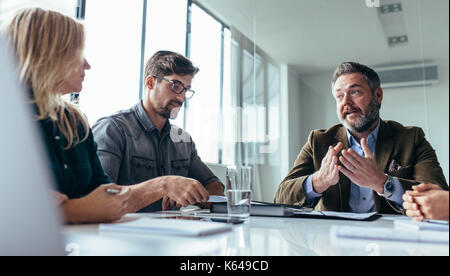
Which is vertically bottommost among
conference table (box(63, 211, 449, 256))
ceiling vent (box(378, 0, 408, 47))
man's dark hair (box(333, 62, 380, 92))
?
conference table (box(63, 211, 449, 256))

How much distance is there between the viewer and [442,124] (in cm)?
356

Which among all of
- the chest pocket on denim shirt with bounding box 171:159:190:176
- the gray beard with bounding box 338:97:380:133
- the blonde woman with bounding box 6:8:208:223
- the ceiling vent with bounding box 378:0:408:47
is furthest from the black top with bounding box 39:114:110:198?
the ceiling vent with bounding box 378:0:408:47

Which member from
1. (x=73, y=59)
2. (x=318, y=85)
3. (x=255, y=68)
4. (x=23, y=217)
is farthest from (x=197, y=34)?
(x=23, y=217)

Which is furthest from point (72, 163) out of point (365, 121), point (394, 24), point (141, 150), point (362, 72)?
point (394, 24)

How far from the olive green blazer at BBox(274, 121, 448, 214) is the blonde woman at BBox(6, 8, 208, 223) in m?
1.06

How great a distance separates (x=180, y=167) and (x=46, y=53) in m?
1.19

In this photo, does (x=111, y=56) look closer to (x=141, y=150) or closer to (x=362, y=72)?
(x=141, y=150)

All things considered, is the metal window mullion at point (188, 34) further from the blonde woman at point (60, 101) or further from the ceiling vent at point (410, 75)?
the blonde woman at point (60, 101)

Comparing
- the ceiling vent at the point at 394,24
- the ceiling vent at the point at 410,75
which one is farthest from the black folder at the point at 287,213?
the ceiling vent at the point at 394,24

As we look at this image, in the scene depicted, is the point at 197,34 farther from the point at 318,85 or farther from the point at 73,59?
the point at 73,59

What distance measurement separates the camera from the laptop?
2.14 feet

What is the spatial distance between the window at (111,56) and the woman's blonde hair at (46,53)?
6.19 ft

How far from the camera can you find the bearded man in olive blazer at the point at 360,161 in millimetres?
1518

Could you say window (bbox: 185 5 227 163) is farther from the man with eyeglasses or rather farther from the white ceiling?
the man with eyeglasses
